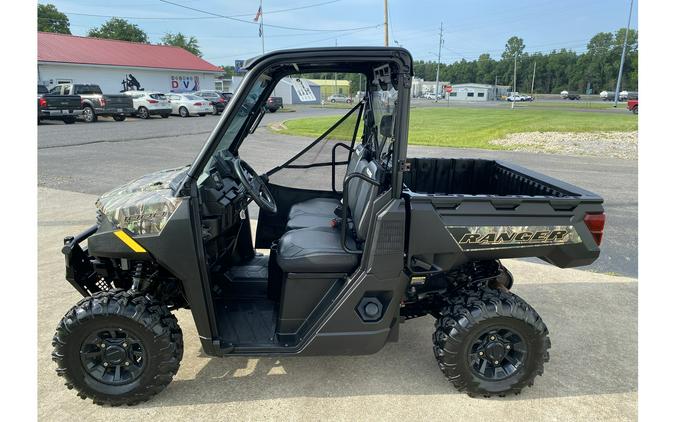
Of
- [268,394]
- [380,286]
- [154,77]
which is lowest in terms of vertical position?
[268,394]

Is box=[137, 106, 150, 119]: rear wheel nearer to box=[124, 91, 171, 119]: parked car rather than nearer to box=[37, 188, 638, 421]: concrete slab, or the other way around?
box=[124, 91, 171, 119]: parked car

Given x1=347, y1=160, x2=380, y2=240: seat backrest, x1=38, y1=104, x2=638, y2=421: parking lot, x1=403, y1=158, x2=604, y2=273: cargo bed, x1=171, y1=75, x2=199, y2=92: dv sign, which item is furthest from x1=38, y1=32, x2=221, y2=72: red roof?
x1=403, y1=158, x2=604, y2=273: cargo bed

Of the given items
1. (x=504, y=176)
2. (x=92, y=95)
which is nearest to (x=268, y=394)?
(x=504, y=176)

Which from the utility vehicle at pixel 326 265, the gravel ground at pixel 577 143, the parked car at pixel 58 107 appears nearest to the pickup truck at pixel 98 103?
the parked car at pixel 58 107

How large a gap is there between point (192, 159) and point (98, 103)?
550 inches

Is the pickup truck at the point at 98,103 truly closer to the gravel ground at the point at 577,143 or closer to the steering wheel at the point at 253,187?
the gravel ground at the point at 577,143

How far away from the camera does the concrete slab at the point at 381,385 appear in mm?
2568

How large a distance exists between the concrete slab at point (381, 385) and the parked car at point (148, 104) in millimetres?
22416

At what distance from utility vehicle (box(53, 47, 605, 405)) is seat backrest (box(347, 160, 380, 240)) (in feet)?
0.05

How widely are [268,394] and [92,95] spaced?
22403 millimetres

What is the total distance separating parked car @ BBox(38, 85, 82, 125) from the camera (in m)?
18.7

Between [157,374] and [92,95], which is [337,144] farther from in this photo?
[92,95]

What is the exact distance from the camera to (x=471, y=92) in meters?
83.9

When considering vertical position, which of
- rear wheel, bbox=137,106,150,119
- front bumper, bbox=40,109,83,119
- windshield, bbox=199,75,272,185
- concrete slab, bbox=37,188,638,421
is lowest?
concrete slab, bbox=37,188,638,421
